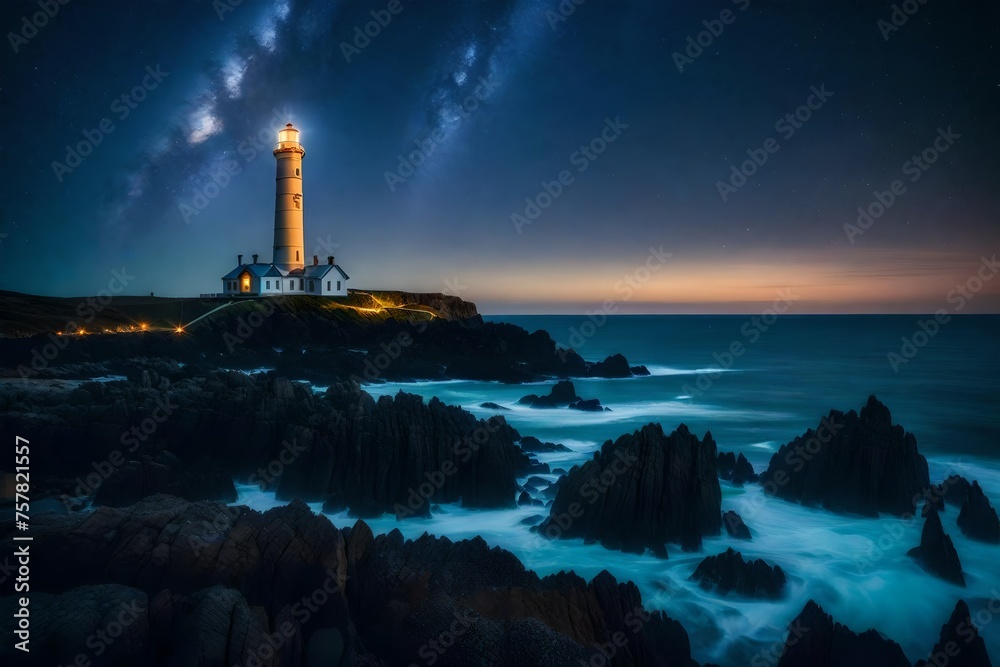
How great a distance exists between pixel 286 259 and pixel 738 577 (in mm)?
55860

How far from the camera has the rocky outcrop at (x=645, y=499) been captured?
48.1 feet

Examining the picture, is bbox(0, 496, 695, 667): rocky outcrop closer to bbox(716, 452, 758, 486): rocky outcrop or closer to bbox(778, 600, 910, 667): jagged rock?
bbox(778, 600, 910, 667): jagged rock

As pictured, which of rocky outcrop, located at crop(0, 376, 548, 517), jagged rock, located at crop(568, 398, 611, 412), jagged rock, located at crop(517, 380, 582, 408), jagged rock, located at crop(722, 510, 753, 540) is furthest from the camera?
jagged rock, located at crop(517, 380, 582, 408)

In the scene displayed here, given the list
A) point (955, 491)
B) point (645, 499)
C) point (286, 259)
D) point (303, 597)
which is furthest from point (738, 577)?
point (286, 259)

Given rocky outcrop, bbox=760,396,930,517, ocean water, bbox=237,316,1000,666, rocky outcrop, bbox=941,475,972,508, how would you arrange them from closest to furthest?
ocean water, bbox=237,316,1000,666 → rocky outcrop, bbox=760,396,930,517 → rocky outcrop, bbox=941,475,972,508

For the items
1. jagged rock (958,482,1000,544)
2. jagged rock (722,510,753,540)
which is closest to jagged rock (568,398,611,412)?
jagged rock (722,510,753,540)

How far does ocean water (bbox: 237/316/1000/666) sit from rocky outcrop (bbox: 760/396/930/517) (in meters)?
0.49

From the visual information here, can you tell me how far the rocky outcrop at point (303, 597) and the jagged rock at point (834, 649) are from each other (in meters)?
1.79

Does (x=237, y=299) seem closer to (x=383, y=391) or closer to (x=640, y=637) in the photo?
(x=383, y=391)

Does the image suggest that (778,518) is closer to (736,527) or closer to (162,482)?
(736,527)

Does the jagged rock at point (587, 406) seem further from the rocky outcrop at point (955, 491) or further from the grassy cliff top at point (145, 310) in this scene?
the grassy cliff top at point (145, 310)

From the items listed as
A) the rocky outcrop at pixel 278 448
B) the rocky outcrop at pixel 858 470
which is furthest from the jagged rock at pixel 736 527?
the rocky outcrop at pixel 278 448

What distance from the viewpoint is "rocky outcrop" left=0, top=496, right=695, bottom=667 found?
7.64m

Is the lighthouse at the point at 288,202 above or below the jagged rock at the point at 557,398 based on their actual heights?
above
